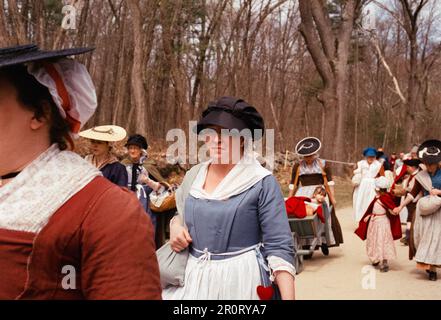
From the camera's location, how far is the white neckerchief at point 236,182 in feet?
9.84

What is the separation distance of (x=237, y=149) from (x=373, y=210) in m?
5.76

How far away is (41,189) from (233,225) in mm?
1548

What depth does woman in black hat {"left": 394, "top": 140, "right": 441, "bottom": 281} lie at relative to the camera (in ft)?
24.4

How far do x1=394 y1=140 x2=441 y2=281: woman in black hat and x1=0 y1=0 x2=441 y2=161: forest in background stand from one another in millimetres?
6744

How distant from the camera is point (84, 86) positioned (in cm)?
165

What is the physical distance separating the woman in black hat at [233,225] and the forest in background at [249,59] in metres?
7.20

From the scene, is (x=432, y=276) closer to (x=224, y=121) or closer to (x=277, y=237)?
(x=277, y=237)

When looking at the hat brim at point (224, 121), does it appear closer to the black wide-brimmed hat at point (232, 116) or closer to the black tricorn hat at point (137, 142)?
the black wide-brimmed hat at point (232, 116)

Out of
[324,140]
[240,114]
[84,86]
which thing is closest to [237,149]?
[240,114]

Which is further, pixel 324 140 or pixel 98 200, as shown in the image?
pixel 324 140

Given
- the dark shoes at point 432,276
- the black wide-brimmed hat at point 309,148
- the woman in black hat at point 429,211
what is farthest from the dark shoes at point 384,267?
the black wide-brimmed hat at point 309,148

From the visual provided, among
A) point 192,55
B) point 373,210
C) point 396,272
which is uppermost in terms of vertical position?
point 192,55

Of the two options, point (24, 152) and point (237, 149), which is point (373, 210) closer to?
point (237, 149)

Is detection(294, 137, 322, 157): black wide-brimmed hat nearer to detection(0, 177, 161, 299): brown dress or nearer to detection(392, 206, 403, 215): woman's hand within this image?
detection(392, 206, 403, 215): woman's hand
